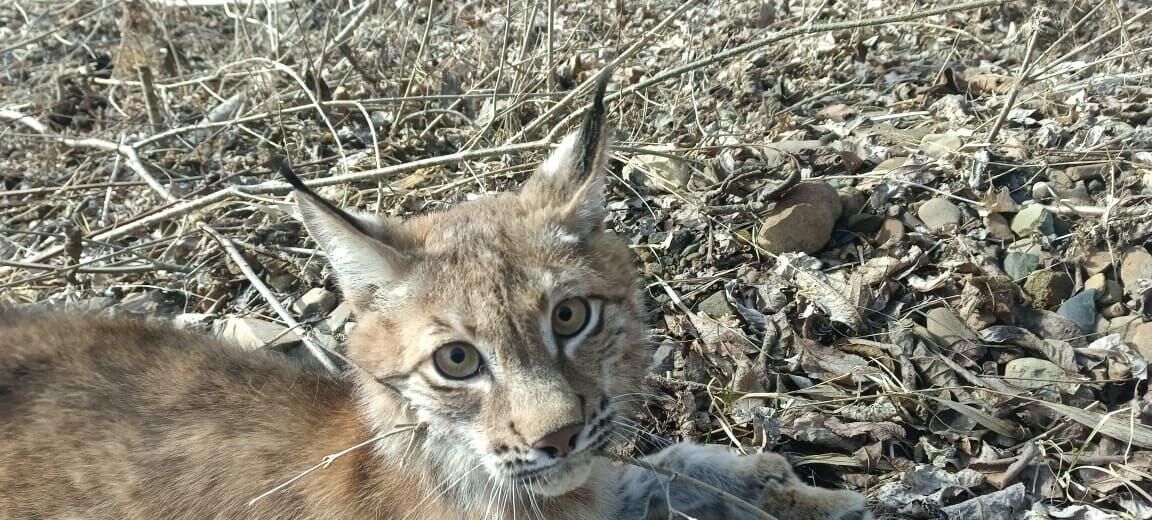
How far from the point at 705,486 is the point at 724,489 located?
0.33m

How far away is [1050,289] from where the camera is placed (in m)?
4.38

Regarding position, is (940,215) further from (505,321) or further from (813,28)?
(505,321)

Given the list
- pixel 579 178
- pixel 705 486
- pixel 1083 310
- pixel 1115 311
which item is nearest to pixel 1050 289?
pixel 1083 310

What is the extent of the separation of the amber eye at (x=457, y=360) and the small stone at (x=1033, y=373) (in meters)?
2.65

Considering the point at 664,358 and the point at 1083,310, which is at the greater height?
the point at 664,358

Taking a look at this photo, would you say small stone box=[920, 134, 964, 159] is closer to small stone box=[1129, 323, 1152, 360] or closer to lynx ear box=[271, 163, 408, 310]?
small stone box=[1129, 323, 1152, 360]

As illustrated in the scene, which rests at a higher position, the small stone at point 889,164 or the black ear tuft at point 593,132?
the black ear tuft at point 593,132

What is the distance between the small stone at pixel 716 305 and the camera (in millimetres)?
4773

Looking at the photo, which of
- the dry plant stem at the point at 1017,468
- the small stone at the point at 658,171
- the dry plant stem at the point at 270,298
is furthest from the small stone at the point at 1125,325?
the dry plant stem at the point at 270,298

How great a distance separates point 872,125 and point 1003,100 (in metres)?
0.81

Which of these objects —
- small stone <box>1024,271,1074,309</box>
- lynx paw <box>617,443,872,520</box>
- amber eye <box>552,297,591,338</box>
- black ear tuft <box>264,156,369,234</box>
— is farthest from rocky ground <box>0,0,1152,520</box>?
black ear tuft <box>264,156,369,234</box>

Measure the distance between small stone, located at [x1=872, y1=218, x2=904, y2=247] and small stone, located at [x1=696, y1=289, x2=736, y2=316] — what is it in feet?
3.06

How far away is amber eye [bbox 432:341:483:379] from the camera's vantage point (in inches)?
116

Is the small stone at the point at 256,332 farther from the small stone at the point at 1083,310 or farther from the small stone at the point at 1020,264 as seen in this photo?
the small stone at the point at 1083,310
